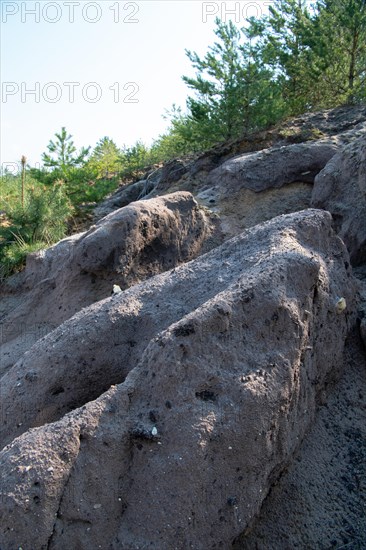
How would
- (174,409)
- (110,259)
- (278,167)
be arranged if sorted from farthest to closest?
(278,167) → (110,259) → (174,409)

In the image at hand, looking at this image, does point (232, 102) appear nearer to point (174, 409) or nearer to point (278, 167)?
point (278, 167)

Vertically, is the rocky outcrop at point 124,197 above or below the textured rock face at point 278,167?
below

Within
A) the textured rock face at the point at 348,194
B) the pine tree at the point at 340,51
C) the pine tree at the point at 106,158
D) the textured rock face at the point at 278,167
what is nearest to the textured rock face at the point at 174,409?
the textured rock face at the point at 348,194

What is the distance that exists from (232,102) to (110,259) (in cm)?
430

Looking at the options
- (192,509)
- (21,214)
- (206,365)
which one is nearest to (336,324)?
(206,365)

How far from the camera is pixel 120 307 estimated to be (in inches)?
115

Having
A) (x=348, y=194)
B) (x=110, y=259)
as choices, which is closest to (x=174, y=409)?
(x=110, y=259)

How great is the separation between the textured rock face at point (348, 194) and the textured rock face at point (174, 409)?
109 centimetres

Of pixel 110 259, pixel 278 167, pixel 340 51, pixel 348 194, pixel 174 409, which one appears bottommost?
pixel 174 409

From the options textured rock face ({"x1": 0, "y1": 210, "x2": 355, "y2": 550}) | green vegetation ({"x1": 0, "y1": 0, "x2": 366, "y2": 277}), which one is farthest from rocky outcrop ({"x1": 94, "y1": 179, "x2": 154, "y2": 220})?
textured rock face ({"x1": 0, "y1": 210, "x2": 355, "y2": 550})

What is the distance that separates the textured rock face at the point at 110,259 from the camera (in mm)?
4246

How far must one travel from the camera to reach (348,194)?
4.26 m

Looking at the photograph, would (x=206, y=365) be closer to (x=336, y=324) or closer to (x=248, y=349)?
(x=248, y=349)

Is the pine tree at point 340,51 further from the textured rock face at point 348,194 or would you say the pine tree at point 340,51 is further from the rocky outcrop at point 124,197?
the textured rock face at point 348,194
